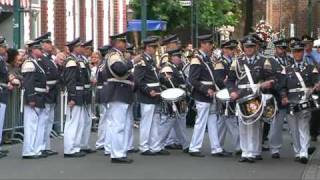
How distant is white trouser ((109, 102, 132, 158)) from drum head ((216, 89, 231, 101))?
1.63m

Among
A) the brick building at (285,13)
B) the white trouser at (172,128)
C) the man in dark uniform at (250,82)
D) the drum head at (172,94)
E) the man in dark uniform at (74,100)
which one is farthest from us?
the brick building at (285,13)

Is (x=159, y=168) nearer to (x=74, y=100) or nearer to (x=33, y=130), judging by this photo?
(x=74, y=100)

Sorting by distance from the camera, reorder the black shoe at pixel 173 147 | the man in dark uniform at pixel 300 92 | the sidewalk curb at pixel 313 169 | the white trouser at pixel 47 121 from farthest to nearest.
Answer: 1. the black shoe at pixel 173 147
2. the white trouser at pixel 47 121
3. the man in dark uniform at pixel 300 92
4. the sidewalk curb at pixel 313 169

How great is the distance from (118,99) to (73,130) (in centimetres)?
136

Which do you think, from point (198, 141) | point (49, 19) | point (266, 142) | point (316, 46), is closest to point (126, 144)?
point (198, 141)

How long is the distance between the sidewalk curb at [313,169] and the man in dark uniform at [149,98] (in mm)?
2662

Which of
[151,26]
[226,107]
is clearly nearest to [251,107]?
[226,107]

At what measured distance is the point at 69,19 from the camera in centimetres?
2656

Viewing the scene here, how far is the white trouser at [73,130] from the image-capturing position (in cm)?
1462

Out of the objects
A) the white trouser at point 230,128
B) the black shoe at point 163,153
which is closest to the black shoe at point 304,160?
the white trouser at point 230,128

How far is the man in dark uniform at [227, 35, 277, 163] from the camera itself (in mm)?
13523

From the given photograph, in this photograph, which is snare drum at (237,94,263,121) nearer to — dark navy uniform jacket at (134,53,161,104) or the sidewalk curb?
the sidewalk curb

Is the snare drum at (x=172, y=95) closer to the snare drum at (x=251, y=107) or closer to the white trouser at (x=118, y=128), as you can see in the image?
the white trouser at (x=118, y=128)

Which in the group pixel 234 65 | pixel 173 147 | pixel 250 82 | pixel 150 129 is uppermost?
pixel 234 65
